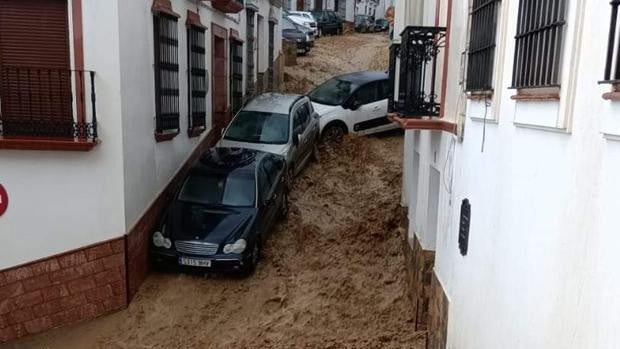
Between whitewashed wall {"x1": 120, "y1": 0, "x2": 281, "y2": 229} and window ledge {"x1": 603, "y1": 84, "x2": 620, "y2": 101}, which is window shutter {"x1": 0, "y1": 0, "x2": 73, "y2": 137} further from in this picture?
window ledge {"x1": 603, "y1": 84, "x2": 620, "y2": 101}

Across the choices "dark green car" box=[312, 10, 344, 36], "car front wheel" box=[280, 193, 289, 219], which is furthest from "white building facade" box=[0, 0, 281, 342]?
"dark green car" box=[312, 10, 344, 36]

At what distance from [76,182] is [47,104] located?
117cm

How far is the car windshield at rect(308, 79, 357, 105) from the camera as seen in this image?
1588 centimetres

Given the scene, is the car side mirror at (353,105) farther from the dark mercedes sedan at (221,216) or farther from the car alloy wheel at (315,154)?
the dark mercedes sedan at (221,216)

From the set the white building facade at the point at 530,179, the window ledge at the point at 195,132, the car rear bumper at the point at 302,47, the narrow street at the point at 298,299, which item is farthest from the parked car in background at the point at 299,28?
the white building facade at the point at 530,179

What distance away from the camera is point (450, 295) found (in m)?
6.24

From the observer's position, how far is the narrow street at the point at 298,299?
798cm

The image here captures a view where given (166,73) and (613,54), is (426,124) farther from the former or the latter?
(166,73)

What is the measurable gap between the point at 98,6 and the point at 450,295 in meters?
5.80

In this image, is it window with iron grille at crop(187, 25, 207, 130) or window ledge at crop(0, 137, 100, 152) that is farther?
window with iron grille at crop(187, 25, 207, 130)

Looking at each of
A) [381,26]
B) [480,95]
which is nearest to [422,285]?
[480,95]

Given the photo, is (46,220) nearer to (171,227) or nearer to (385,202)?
(171,227)

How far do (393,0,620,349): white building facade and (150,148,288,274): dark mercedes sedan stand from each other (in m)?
3.47

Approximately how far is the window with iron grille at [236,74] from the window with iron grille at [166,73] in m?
5.11
